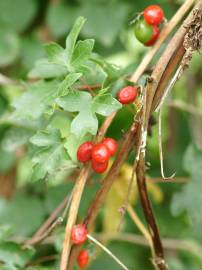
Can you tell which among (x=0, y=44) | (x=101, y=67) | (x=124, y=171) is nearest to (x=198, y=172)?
(x=124, y=171)

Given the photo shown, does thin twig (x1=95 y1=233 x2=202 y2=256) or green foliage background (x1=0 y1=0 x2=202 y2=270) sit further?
thin twig (x1=95 y1=233 x2=202 y2=256)

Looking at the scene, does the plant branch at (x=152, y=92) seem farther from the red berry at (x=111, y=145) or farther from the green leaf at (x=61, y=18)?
the green leaf at (x=61, y=18)

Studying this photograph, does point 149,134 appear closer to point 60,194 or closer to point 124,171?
point 124,171

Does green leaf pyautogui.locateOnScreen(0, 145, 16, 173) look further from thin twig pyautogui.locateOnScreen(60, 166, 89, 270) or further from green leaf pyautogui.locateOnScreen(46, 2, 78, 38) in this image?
thin twig pyautogui.locateOnScreen(60, 166, 89, 270)

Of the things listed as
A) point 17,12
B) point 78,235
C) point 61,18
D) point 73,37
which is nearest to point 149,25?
point 73,37

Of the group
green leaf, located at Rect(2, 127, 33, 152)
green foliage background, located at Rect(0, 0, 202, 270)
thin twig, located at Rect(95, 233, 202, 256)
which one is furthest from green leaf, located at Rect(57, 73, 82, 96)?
thin twig, located at Rect(95, 233, 202, 256)

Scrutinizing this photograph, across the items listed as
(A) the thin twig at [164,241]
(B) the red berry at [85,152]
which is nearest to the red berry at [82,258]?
(B) the red berry at [85,152]

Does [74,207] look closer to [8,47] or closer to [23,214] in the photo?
[23,214]
